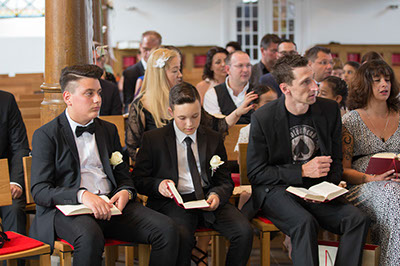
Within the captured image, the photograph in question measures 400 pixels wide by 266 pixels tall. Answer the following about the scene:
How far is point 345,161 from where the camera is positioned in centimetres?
393

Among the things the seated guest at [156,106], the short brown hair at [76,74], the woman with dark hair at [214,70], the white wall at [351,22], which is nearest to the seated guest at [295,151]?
the seated guest at [156,106]

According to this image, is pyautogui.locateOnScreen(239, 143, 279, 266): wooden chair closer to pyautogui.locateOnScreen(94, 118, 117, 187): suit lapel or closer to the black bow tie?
pyautogui.locateOnScreen(94, 118, 117, 187): suit lapel

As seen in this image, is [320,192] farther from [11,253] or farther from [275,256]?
[11,253]

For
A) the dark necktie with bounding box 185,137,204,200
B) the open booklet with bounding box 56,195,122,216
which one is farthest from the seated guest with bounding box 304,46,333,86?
the open booklet with bounding box 56,195,122,216

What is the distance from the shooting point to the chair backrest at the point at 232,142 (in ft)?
14.5

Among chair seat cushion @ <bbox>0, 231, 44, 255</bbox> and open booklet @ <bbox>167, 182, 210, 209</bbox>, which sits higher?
open booklet @ <bbox>167, 182, 210, 209</bbox>

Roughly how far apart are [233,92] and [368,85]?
1645 millimetres

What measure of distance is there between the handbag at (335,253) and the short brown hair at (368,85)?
117cm

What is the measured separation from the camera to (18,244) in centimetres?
294

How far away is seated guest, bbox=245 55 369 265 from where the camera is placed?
3.44m

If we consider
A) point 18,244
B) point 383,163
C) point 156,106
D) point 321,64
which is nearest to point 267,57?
point 321,64

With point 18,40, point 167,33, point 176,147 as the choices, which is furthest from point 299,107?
point 167,33

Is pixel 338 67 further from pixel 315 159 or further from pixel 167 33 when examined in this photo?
pixel 167 33

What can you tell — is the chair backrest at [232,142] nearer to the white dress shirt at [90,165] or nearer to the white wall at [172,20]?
the white dress shirt at [90,165]
